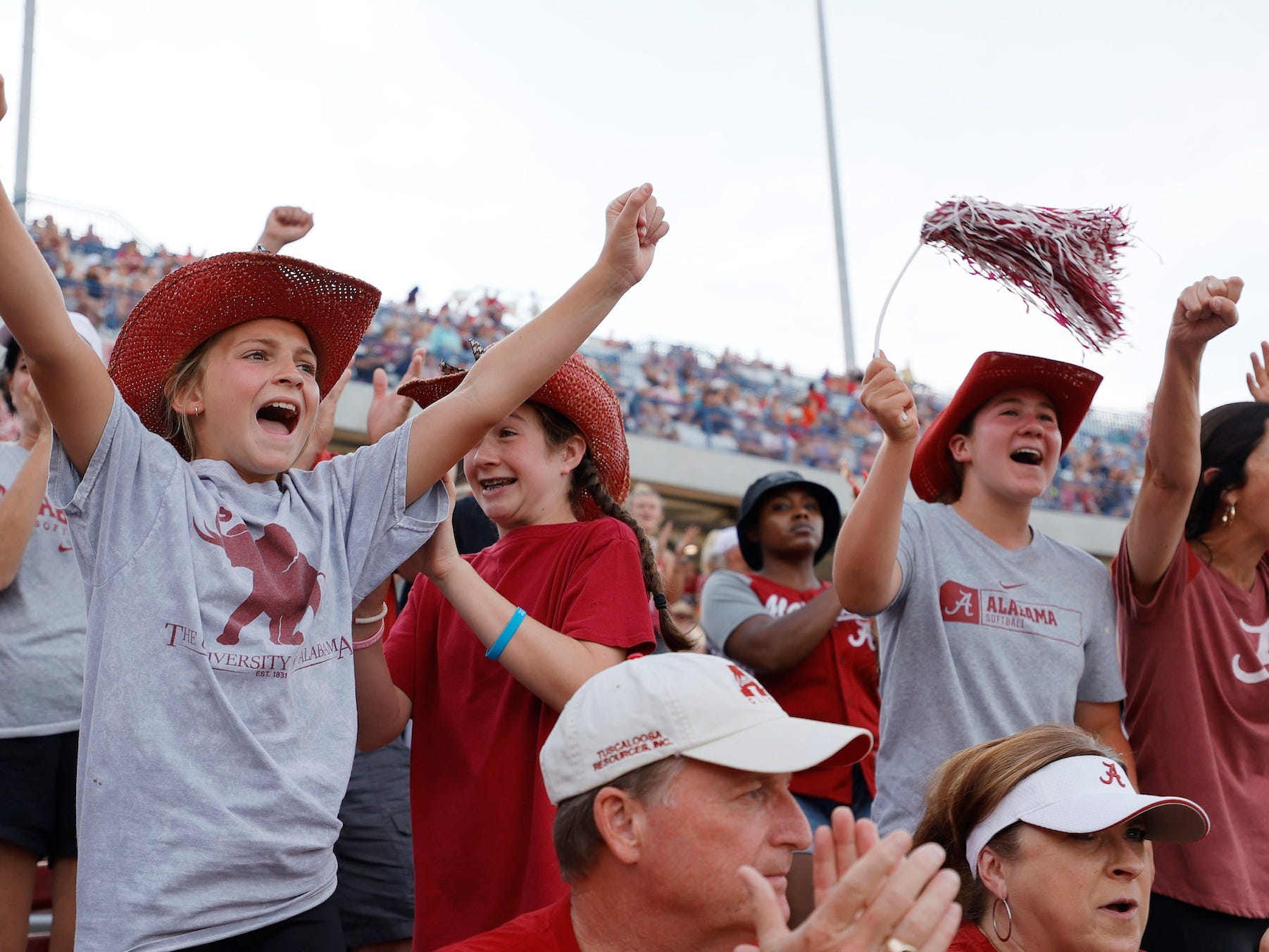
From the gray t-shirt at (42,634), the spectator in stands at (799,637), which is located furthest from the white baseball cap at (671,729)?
the spectator in stands at (799,637)

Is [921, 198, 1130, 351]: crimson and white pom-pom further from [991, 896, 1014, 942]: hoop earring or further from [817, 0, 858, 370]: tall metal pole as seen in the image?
[817, 0, 858, 370]: tall metal pole

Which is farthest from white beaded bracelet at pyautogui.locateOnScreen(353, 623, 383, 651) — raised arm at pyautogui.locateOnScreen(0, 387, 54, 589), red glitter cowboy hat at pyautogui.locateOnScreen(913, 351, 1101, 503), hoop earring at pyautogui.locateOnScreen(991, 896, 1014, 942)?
red glitter cowboy hat at pyautogui.locateOnScreen(913, 351, 1101, 503)

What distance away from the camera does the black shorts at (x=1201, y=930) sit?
9.61 feet

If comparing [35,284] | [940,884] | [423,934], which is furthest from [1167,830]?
[35,284]

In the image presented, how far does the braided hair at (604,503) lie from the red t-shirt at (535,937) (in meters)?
0.98

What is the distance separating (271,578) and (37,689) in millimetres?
1260

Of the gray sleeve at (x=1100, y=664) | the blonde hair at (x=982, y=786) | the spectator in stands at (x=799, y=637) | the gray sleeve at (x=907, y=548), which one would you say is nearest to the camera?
the blonde hair at (x=982, y=786)

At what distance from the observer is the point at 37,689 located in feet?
9.89

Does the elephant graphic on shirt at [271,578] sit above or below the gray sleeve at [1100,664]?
above

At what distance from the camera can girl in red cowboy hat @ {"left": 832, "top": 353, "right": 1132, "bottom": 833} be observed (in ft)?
9.28

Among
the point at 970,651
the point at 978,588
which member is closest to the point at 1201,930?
the point at 970,651

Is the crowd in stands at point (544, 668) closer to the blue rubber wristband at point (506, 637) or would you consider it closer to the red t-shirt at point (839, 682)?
the blue rubber wristband at point (506, 637)

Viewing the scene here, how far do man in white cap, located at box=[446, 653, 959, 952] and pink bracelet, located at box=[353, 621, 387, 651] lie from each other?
0.84m

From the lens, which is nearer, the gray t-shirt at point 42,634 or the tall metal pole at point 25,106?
the gray t-shirt at point 42,634
